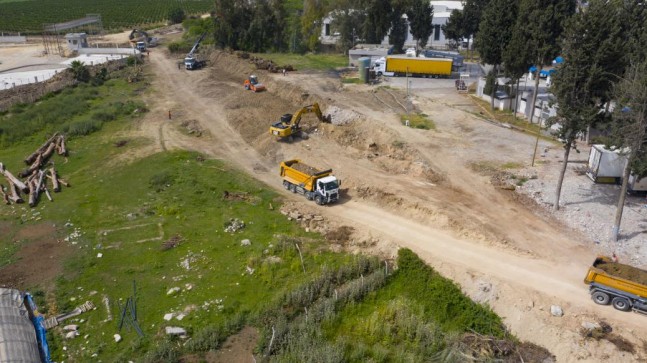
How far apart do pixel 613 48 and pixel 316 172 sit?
1989 centimetres

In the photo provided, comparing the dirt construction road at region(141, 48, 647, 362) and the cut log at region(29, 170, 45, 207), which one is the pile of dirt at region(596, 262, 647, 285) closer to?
the dirt construction road at region(141, 48, 647, 362)

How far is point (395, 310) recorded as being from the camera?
22.4 meters

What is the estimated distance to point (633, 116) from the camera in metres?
24.0

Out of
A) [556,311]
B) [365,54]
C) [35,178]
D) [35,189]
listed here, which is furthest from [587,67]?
[365,54]

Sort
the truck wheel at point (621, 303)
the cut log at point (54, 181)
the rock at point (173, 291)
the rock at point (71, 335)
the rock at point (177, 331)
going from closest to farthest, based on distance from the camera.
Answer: the rock at point (177, 331), the rock at point (71, 335), the truck wheel at point (621, 303), the rock at point (173, 291), the cut log at point (54, 181)

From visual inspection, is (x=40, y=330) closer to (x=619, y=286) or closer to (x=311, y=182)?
(x=311, y=182)

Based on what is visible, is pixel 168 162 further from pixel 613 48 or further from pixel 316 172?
pixel 613 48

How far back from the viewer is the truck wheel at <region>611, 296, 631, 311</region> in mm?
21594

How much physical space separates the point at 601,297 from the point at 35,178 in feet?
131

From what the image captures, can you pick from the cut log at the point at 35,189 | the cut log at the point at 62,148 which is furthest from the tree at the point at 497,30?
the cut log at the point at 35,189

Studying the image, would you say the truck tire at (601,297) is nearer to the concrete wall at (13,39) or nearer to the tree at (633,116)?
the tree at (633,116)

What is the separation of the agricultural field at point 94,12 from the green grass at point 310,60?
2382 inches

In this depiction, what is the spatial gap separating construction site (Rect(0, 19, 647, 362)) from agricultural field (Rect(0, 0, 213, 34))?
80214 millimetres

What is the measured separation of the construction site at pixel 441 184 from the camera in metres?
23.2
